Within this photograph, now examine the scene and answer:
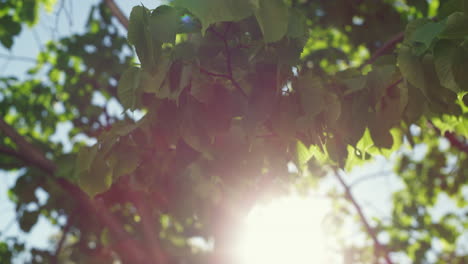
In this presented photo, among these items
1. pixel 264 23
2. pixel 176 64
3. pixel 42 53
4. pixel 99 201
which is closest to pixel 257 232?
pixel 99 201

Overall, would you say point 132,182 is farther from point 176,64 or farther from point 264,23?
point 264,23

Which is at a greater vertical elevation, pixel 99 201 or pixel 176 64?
pixel 99 201

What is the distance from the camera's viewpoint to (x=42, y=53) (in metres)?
4.64

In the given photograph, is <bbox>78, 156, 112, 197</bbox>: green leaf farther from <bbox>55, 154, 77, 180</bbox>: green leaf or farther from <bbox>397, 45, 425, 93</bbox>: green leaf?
<bbox>55, 154, 77, 180</bbox>: green leaf

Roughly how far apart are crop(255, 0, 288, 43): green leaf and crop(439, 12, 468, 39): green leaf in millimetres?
421

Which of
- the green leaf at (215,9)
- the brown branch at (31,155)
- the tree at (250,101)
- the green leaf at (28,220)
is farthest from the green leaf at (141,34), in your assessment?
the green leaf at (28,220)

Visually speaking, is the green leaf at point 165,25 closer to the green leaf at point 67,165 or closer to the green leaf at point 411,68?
the green leaf at point 411,68

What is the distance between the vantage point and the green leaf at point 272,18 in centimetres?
100

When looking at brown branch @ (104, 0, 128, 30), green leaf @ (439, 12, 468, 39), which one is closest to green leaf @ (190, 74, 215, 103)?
green leaf @ (439, 12, 468, 39)

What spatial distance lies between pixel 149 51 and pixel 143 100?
425mm

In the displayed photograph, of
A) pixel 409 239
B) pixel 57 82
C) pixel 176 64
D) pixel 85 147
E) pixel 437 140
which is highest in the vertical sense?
pixel 437 140

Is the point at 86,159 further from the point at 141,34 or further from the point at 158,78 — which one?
the point at 141,34

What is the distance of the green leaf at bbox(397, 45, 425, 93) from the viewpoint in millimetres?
1202

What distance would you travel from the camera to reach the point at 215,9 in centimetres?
94
